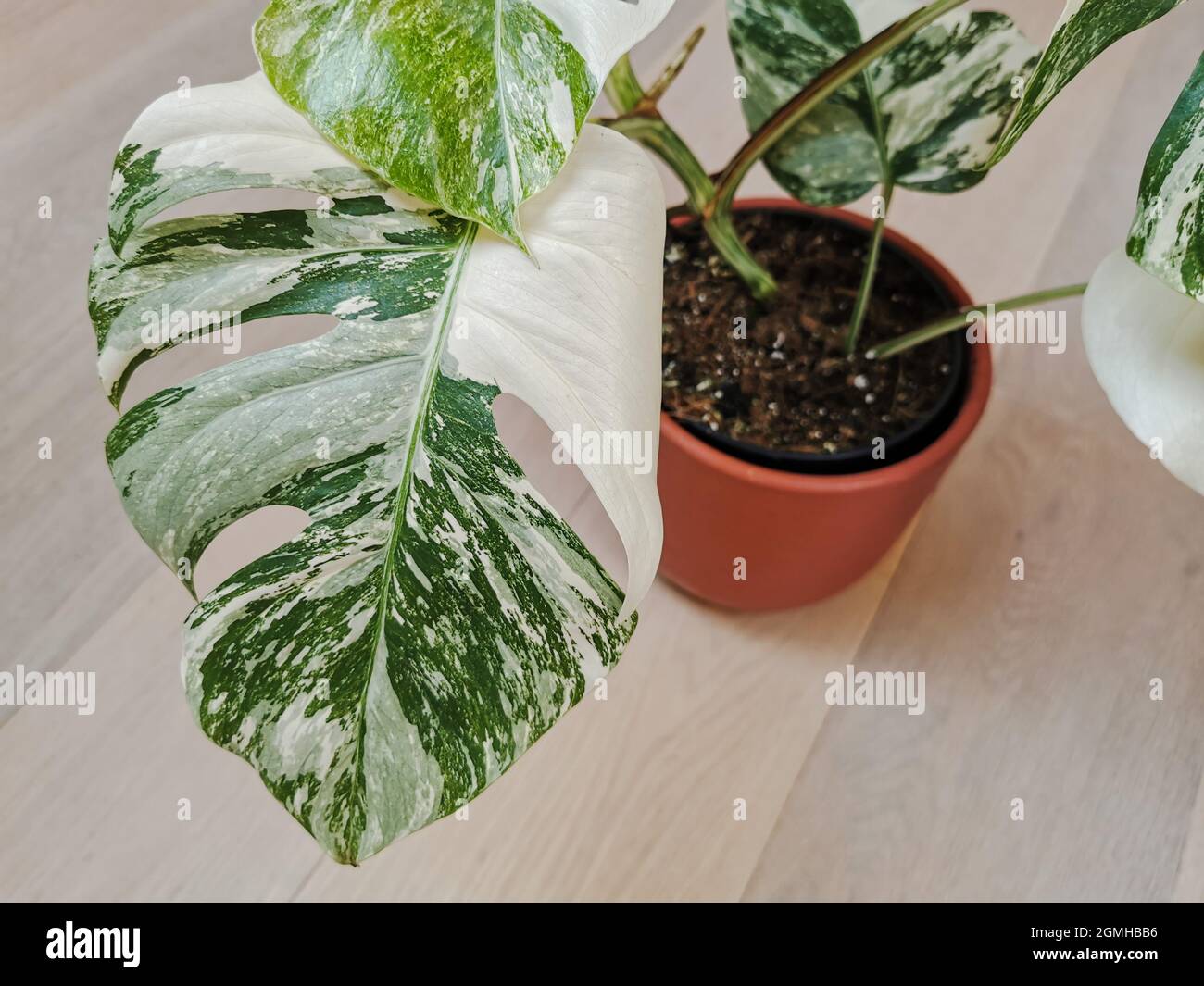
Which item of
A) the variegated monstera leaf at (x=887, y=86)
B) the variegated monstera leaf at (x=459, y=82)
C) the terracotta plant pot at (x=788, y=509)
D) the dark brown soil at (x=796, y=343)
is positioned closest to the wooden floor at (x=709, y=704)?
the terracotta plant pot at (x=788, y=509)

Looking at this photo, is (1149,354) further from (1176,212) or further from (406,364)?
(406,364)

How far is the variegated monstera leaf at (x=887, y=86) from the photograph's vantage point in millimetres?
552

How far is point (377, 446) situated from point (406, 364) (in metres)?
0.03

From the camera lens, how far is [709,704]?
739 millimetres

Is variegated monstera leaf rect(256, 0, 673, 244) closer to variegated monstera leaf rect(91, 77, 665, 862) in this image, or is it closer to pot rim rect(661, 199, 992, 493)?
variegated monstera leaf rect(91, 77, 665, 862)

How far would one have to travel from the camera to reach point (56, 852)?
0.65 metres

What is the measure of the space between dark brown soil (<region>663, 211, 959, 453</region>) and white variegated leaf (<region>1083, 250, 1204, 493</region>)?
7.0 inches

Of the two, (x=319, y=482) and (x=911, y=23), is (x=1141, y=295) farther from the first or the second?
(x=319, y=482)

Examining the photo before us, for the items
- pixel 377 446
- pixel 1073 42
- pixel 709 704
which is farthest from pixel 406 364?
pixel 709 704

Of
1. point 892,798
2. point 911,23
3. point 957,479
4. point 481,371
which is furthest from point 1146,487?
point 481,371

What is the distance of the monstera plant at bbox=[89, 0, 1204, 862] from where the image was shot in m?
0.35

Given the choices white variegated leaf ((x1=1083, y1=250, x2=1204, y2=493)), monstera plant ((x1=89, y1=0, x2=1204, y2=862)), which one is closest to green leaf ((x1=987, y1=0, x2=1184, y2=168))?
monstera plant ((x1=89, y1=0, x2=1204, y2=862))

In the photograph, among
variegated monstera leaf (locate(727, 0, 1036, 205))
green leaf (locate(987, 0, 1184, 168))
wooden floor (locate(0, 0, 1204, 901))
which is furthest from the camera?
wooden floor (locate(0, 0, 1204, 901))

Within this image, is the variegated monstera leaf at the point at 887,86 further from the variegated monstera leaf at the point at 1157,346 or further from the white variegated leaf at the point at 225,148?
the white variegated leaf at the point at 225,148
